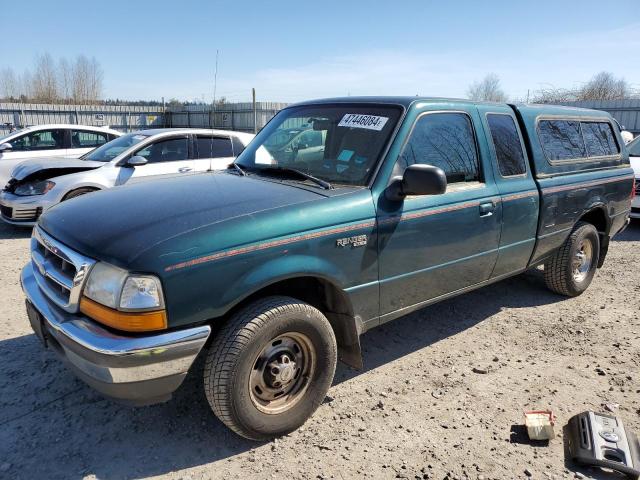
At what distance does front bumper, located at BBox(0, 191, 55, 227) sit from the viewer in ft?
23.0

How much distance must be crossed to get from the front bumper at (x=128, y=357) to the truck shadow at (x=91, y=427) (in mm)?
490

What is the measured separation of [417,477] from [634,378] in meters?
2.14

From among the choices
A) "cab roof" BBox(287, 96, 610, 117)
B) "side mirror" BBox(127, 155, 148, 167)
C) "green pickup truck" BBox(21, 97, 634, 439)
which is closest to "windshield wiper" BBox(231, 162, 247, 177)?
"green pickup truck" BBox(21, 97, 634, 439)

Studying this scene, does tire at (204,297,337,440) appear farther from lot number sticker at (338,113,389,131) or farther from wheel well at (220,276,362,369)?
lot number sticker at (338,113,389,131)

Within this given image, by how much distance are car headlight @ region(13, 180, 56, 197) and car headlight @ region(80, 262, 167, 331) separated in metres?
5.67

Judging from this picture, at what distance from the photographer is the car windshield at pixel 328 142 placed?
128 inches

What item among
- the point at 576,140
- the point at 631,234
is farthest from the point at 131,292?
the point at 631,234

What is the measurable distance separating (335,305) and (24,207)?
5.99 meters

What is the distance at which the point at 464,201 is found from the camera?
3.57 meters

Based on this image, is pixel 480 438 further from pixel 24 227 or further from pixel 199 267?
pixel 24 227

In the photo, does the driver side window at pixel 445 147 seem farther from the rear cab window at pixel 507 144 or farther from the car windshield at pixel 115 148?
the car windshield at pixel 115 148

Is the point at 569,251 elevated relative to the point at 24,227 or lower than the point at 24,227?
elevated

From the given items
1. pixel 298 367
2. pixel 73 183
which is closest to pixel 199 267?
pixel 298 367

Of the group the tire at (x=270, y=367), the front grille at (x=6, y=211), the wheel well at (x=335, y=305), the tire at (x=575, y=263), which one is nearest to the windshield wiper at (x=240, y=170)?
the wheel well at (x=335, y=305)
